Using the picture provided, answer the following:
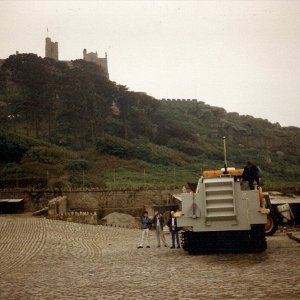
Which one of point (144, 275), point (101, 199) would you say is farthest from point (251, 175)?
point (101, 199)

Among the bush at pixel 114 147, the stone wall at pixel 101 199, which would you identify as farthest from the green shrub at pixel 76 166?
the bush at pixel 114 147

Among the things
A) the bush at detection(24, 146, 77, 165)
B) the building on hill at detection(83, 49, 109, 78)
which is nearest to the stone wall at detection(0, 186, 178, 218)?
the bush at detection(24, 146, 77, 165)

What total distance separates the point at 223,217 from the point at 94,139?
5308 centimetres

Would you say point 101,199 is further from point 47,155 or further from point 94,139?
point 94,139

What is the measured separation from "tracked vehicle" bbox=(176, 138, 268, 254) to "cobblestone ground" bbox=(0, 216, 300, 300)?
2.08 feet

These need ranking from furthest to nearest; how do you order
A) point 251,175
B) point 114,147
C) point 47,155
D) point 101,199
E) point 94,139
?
1. point 94,139
2. point 114,147
3. point 47,155
4. point 101,199
5. point 251,175

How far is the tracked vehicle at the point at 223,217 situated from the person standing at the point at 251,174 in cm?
84

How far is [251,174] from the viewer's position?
13.2 metres

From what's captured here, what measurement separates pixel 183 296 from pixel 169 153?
61213mm

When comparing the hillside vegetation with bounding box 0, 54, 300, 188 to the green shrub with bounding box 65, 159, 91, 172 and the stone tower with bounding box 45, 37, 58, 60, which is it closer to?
the green shrub with bounding box 65, 159, 91, 172

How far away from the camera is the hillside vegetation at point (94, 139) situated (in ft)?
161

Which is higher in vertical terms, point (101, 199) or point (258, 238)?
point (101, 199)

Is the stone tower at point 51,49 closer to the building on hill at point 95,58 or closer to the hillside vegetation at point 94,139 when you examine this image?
the building on hill at point 95,58

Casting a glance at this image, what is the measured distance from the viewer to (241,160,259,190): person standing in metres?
13.1
